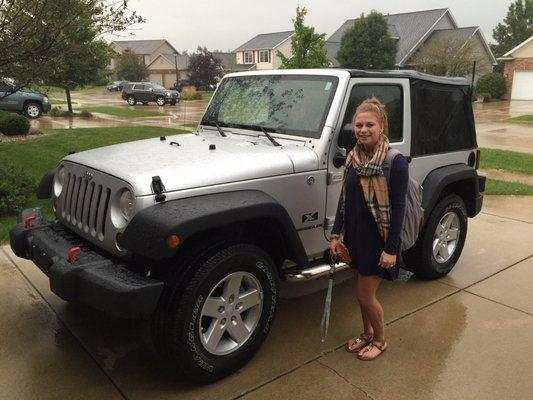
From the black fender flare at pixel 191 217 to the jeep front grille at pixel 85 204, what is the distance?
40cm

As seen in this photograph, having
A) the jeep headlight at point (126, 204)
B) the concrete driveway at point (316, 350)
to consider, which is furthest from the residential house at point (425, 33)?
the jeep headlight at point (126, 204)

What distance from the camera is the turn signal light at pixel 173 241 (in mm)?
2498

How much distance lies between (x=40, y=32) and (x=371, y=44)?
123 ft

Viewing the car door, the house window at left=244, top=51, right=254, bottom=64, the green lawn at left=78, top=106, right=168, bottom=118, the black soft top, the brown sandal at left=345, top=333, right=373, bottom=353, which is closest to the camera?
the brown sandal at left=345, top=333, right=373, bottom=353

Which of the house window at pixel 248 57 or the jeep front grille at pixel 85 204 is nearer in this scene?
the jeep front grille at pixel 85 204

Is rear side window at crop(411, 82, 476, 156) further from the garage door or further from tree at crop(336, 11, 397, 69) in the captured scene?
the garage door

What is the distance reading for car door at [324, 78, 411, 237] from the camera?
3525 millimetres

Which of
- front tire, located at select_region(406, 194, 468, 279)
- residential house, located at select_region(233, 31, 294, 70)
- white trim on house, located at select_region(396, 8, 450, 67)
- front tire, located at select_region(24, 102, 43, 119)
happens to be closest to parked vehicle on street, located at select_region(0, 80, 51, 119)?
front tire, located at select_region(24, 102, 43, 119)

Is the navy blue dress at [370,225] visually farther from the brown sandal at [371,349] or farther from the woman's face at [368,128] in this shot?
the brown sandal at [371,349]

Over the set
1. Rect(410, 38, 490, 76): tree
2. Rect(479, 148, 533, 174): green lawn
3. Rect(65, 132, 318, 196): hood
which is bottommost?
Rect(479, 148, 533, 174): green lawn

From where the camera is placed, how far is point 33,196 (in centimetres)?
706

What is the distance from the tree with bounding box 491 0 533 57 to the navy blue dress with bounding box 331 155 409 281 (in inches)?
2762

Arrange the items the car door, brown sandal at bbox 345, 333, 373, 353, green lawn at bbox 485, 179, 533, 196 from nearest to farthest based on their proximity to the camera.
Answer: brown sandal at bbox 345, 333, 373, 353 < the car door < green lawn at bbox 485, 179, 533, 196

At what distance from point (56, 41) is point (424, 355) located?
6.11 meters
